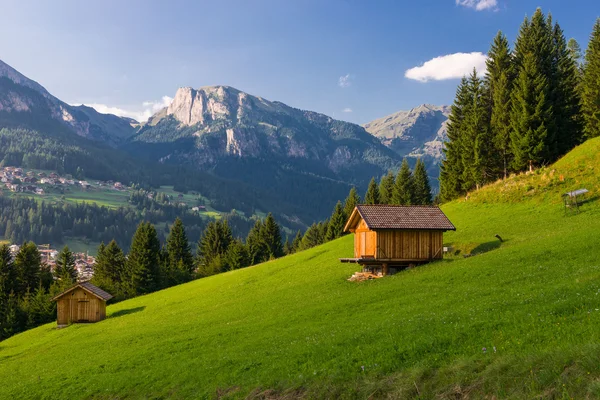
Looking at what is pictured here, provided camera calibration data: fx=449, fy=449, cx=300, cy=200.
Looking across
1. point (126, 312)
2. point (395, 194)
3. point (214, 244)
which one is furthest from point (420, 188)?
point (126, 312)

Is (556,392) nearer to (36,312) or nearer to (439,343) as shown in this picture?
(439,343)

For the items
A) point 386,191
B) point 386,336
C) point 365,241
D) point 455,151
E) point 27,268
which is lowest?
point 27,268

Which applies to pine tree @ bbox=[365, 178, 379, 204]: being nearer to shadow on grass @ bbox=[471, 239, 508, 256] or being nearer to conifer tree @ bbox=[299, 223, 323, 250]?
conifer tree @ bbox=[299, 223, 323, 250]

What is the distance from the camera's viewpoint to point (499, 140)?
68.8 metres

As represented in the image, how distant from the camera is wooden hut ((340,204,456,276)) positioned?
4091 cm

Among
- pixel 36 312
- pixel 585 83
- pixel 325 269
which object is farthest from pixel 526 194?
pixel 36 312

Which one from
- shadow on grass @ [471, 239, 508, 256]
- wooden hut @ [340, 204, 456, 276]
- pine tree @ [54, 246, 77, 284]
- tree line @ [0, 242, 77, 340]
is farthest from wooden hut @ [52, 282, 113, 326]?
shadow on grass @ [471, 239, 508, 256]

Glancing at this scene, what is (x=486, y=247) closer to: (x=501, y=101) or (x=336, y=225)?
(x=501, y=101)

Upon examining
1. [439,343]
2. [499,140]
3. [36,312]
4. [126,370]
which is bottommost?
[36,312]

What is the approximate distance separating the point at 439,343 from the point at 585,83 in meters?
74.2

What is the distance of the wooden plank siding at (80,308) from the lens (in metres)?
57.8

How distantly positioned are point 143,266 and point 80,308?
31.5 m

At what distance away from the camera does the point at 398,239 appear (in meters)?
41.4

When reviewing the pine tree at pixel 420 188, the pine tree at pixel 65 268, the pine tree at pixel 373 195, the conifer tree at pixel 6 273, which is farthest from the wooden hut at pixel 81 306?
the pine tree at pixel 420 188
